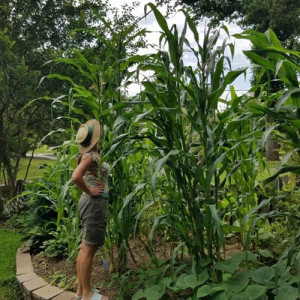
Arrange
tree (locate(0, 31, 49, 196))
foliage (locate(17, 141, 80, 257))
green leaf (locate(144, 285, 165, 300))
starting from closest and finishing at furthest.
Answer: green leaf (locate(144, 285, 165, 300))
foliage (locate(17, 141, 80, 257))
tree (locate(0, 31, 49, 196))

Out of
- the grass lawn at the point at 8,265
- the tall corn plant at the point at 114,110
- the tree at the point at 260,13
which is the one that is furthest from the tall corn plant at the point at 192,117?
the tree at the point at 260,13

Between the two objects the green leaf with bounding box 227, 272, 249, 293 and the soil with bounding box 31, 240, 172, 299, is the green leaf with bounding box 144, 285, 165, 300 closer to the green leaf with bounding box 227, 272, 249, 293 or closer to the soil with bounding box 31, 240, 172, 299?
the green leaf with bounding box 227, 272, 249, 293

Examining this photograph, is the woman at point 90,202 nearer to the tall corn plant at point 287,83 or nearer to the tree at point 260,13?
the tall corn plant at point 287,83

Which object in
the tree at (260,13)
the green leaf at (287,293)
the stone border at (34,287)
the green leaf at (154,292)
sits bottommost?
the stone border at (34,287)

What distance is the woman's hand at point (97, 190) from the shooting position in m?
2.42

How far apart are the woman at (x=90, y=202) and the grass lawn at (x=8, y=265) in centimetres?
97

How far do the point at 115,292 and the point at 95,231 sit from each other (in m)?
0.45

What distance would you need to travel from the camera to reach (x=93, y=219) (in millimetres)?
2422

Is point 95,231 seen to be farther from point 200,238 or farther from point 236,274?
point 236,274

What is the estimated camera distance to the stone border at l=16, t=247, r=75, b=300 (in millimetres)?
2574

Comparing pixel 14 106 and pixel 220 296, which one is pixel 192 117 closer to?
pixel 220 296

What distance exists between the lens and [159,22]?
1890 mm

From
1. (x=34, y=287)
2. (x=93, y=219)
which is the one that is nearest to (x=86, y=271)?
(x=93, y=219)

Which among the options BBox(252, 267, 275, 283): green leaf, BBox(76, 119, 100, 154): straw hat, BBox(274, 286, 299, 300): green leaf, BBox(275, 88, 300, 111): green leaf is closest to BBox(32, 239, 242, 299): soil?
BBox(76, 119, 100, 154): straw hat
